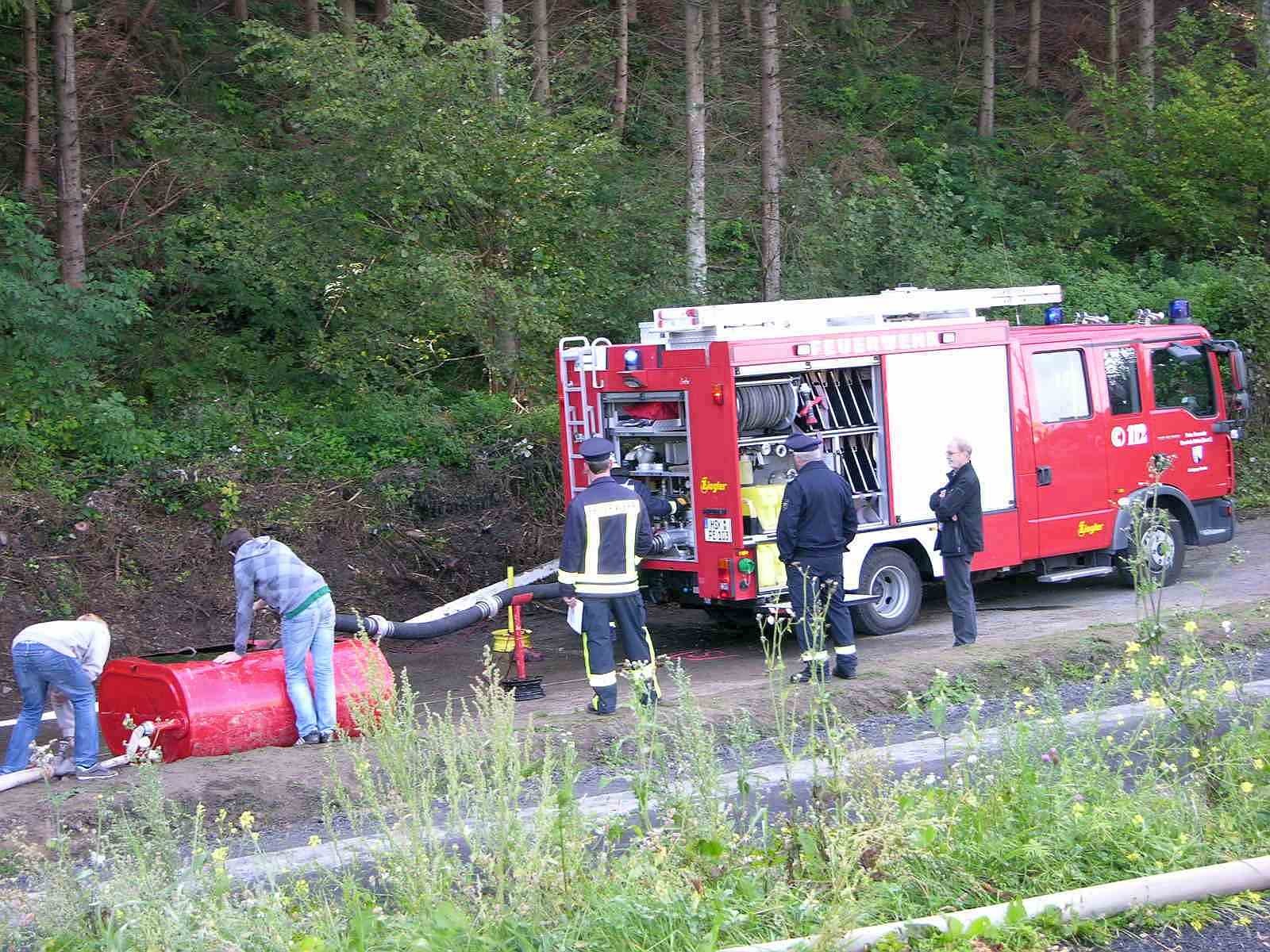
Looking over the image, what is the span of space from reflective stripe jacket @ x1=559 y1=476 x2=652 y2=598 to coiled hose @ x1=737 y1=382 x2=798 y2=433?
6.57ft

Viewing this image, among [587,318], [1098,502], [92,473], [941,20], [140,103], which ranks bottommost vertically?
[1098,502]

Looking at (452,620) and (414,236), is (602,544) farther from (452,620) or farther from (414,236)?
(414,236)

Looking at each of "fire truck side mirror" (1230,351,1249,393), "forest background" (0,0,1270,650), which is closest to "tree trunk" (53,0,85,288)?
"forest background" (0,0,1270,650)

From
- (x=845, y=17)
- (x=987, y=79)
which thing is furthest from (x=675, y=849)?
(x=987, y=79)

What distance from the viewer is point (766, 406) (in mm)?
10156

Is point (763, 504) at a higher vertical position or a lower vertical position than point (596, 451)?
lower

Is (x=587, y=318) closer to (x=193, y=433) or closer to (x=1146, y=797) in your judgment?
Answer: (x=193, y=433)

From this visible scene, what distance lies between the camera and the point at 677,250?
16781mm

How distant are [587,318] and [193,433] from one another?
4.51m

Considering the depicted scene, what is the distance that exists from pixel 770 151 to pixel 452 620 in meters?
10.2

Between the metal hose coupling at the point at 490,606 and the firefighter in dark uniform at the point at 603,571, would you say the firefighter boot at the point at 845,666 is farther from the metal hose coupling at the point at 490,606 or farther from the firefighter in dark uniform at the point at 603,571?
the metal hose coupling at the point at 490,606

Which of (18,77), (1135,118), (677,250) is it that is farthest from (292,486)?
(1135,118)

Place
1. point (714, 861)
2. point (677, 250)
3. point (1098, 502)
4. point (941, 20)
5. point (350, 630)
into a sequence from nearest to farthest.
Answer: point (714, 861)
point (350, 630)
point (1098, 502)
point (677, 250)
point (941, 20)

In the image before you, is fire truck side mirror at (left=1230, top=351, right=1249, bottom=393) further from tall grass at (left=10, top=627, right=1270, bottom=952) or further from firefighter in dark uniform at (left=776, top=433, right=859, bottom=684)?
tall grass at (left=10, top=627, right=1270, bottom=952)
